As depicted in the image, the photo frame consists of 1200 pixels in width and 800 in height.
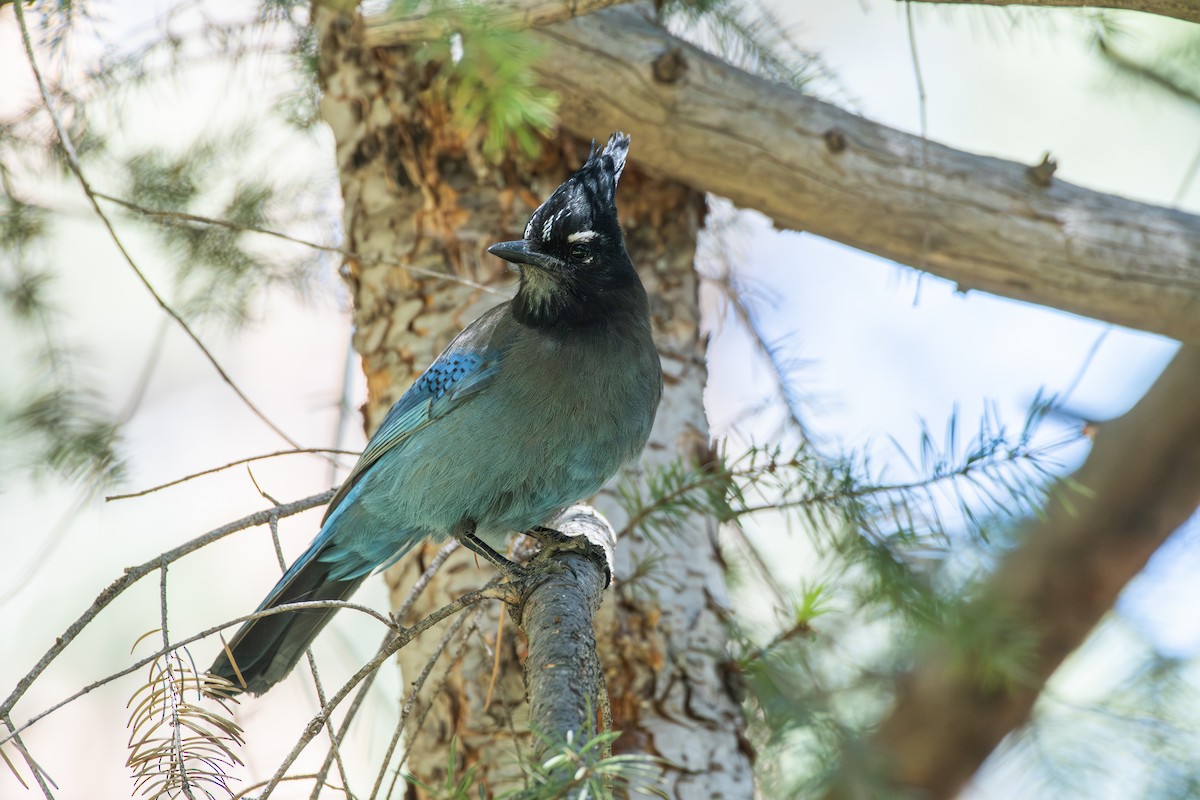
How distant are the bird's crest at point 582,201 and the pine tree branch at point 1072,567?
252cm

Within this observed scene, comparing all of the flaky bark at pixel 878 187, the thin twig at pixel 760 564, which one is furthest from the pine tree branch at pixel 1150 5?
the thin twig at pixel 760 564

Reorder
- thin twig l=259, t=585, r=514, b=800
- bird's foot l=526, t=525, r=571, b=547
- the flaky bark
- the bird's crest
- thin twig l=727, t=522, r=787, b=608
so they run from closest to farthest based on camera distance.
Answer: thin twig l=259, t=585, r=514, b=800 < bird's foot l=526, t=525, r=571, b=547 < the bird's crest < the flaky bark < thin twig l=727, t=522, r=787, b=608

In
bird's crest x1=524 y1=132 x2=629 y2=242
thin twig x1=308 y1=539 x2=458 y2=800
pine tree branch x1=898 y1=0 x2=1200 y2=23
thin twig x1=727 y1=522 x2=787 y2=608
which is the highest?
bird's crest x1=524 y1=132 x2=629 y2=242

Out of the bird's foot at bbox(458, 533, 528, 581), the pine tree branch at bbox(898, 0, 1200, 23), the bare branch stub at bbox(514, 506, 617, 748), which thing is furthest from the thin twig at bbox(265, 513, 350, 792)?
the pine tree branch at bbox(898, 0, 1200, 23)

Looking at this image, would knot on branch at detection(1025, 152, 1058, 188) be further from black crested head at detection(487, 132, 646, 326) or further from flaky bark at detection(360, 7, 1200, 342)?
black crested head at detection(487, 132, 646, 326)

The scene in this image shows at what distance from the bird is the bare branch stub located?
0.13 meters

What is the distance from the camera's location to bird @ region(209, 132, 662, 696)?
288 centimetres

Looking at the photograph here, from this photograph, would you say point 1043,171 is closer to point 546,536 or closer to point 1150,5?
point 1150,5

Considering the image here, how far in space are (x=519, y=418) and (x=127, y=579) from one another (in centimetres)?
102

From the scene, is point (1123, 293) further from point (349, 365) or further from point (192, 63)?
point (192, 63)

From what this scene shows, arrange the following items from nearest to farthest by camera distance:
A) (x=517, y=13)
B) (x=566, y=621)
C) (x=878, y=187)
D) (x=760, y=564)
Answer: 1. (x=566, y=621)
2. (x=517, y=13)
3. (x=878, y=187)
4. (x=760, y=564)

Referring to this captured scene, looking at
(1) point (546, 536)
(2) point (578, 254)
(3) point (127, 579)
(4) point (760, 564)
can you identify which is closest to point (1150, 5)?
(2) point (578, 254)

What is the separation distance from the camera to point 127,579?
2178 millimetres

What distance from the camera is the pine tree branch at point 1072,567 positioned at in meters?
4.64
